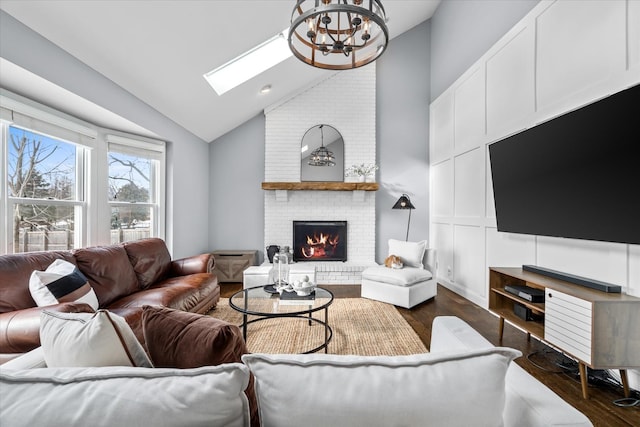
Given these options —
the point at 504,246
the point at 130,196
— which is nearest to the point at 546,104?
the point at 504,246

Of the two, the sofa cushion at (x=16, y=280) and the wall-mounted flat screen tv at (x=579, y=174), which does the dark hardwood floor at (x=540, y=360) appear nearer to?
the wall-mounted flat screen tv at (x=579, y=174)

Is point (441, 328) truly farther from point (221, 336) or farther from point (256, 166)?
point (256, 166)

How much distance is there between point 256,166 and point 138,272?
110 inches

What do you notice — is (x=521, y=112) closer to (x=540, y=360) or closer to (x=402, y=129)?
(x=540, y=360)

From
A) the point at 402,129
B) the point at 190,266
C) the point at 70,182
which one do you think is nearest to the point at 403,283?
the point at 190,266

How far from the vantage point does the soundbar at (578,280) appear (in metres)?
1.83

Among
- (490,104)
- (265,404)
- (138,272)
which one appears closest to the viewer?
(265,404)

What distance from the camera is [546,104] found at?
249cm

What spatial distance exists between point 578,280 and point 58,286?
3.38 m

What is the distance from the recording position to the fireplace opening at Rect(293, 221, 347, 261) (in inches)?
195

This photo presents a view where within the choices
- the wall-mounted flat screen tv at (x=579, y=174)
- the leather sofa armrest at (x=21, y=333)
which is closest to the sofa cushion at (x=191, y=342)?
the leather sofa armrest at (x=21, y=333)

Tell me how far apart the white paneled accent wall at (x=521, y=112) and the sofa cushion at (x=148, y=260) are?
3534 mm

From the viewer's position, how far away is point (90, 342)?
75 centimetres

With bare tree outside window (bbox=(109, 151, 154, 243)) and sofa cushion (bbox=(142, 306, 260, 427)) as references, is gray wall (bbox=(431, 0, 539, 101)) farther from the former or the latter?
bare tree outside window (bbox=(109, 151, 154, 243))
